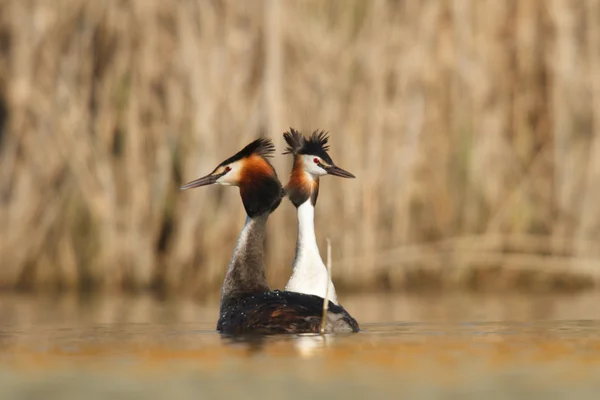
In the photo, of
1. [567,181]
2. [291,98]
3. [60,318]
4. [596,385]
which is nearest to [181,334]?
[60,318]

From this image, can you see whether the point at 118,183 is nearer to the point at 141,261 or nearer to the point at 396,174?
the point at 141,261

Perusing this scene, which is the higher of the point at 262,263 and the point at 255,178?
the point at 255,178

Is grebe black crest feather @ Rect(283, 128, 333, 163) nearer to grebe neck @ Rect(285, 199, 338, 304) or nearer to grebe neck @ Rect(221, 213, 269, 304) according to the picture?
grebe neck @ Rect(285, 199, 338, 304)

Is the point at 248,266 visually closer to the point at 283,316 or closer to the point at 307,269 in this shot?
the point at 307,269

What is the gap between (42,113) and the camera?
35.0ft

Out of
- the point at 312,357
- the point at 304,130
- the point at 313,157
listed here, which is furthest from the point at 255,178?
the point at 304,130

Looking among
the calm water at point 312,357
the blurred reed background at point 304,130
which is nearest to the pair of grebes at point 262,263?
the calm water at point 312,357

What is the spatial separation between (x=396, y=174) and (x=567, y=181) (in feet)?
4.50

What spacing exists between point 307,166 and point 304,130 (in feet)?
8.08

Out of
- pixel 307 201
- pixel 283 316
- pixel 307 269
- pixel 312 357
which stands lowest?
pixel 312 357

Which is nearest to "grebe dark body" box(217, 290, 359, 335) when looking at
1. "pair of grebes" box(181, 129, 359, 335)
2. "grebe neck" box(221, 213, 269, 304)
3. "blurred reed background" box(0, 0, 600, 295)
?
"pair of grebes" box(181, 129, 359, 335)

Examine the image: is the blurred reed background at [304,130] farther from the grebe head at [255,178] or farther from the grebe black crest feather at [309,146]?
the grebe head at [255,178]

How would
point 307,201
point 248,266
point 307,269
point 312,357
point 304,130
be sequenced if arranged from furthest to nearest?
1. point 304,130
2. point 307,201
3. point 307,269
4. point 248,266
5. point 312,357

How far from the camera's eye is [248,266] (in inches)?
286
